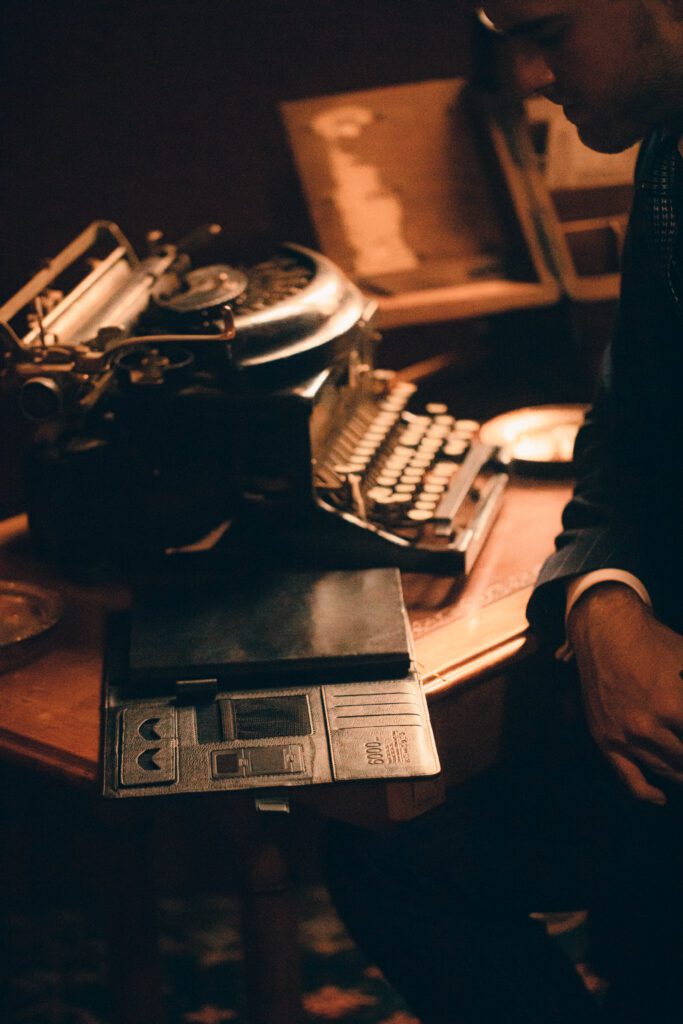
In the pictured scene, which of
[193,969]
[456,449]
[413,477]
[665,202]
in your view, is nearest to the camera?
[665,202]

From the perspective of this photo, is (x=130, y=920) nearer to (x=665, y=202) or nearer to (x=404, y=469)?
(x=404, y=469)

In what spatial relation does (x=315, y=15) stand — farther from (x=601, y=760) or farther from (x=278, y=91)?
(x=601, y=760)

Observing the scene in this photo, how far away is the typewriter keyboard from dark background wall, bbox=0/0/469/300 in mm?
790

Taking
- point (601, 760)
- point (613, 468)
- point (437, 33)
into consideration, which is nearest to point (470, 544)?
point (613, 468)

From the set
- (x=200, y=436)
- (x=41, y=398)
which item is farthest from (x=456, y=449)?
(x=41, y=398)

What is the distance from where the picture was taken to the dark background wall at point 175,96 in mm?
2379

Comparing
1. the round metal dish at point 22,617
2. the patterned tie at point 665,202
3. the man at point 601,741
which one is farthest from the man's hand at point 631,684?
the round metal dish at point 22,617

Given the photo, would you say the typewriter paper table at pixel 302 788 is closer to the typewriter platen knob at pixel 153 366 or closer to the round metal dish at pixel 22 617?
the round metal dish at pixel 22 617

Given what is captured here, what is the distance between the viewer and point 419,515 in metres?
1.72

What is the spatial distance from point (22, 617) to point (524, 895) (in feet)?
2.57

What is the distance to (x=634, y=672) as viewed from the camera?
139 cm

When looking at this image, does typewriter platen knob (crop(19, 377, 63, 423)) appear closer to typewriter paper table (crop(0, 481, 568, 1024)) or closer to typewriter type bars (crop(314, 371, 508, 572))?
typewriter paper table (crop(0, 481, 568, 1024))

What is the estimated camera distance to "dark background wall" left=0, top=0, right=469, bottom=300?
7.80 feet

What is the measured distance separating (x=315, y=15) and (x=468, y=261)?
71cm
